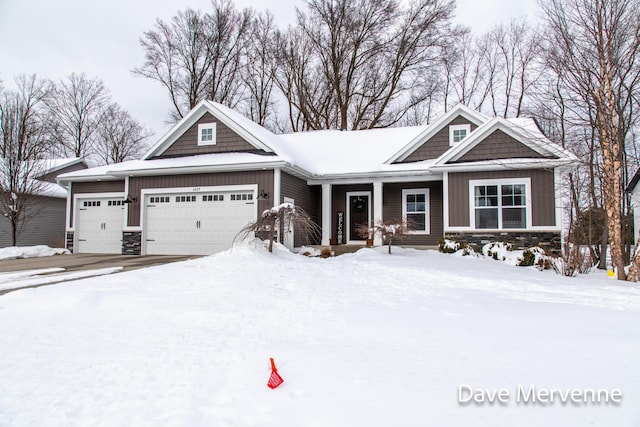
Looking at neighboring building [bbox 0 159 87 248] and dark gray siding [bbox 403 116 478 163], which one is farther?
neighboring building [bbox 0 159 87 248]

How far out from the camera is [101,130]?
99.3 feet

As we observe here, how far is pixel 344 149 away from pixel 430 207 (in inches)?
167

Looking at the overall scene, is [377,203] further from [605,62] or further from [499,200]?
[605,62]

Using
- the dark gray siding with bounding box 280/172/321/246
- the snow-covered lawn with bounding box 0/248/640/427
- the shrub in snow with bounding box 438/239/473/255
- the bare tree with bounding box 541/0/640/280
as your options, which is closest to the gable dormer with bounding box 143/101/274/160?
the dark gray siding with bounding box 280/172/321/246

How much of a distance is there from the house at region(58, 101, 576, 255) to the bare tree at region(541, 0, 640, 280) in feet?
5.05

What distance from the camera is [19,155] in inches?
659

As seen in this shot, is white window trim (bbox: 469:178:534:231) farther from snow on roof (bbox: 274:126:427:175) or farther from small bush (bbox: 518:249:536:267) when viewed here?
snow on roof (bbox: 274:126:427:175)

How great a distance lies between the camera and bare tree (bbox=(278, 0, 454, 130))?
77.6 feet

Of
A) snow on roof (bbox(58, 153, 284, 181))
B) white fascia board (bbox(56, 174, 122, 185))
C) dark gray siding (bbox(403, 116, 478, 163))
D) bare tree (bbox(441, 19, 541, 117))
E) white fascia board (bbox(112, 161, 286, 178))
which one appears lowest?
white fascia board (bbox(56, 174, 122, 185))

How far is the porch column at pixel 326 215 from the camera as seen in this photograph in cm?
1420

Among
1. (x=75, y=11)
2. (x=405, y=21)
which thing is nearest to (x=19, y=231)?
(x=75, y=11)

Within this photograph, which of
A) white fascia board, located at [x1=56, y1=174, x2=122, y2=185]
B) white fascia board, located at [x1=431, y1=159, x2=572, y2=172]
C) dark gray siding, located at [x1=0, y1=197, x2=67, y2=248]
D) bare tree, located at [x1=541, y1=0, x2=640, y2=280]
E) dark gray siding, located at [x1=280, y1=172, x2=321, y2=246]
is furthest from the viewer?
dark gray siding, located at [x1=0, y1=197, x2=67, y2=248]

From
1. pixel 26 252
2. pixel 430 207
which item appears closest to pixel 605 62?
pixel 430 207

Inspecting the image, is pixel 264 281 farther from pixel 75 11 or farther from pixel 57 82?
pixel 57 82
